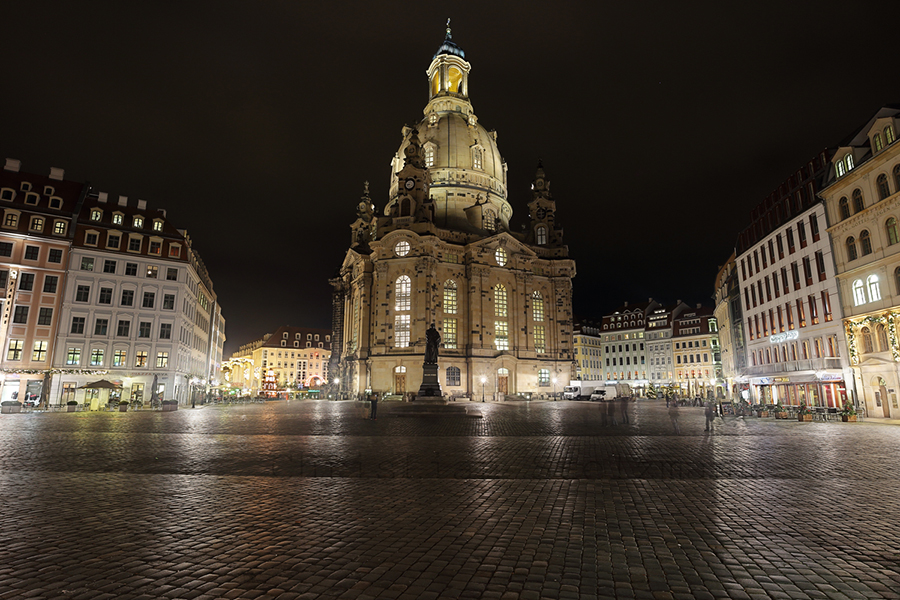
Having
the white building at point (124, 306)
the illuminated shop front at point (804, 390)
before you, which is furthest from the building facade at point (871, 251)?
the white building at point (124, 306)

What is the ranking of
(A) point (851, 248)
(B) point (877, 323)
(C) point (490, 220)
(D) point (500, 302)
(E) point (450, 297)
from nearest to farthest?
(B) point (877, 323) → (A) point (851, 248) → (E) point (450, 297) → (D) point (500, 302) → (C) point (490, 220)

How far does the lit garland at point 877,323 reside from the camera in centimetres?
2866

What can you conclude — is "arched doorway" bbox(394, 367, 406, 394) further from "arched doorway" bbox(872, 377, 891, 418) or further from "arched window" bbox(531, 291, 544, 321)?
"arched doorway" bbox(872, 377, 891, 418)

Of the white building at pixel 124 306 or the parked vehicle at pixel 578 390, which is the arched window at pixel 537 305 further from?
the white building at pixel 124 306

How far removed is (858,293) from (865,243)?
3209 mm

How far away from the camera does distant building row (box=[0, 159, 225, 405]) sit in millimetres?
46812

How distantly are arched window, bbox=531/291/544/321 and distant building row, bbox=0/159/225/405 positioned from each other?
49.0 m

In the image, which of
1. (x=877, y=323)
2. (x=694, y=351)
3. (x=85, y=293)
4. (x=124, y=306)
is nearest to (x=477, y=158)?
(x=124, y=306)

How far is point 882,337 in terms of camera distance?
98.4ft

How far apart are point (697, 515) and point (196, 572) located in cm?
696

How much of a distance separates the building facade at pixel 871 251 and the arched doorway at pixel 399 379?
1928 inches

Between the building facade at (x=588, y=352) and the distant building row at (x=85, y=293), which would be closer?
the distant building row at (x=85, y=293)

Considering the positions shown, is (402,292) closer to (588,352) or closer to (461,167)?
(461,167)

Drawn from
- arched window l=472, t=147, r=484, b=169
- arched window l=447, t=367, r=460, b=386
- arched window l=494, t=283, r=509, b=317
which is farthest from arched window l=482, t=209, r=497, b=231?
arched window l=447, t=367, r=460, b=386
